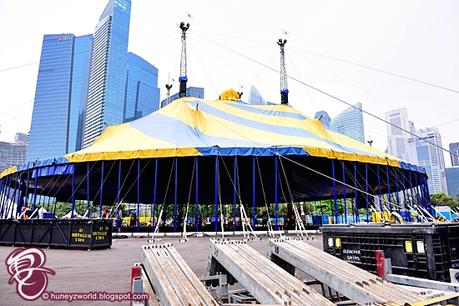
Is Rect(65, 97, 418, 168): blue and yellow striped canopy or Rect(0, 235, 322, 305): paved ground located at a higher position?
Rect(65, 97, 418, 168): blue and yellow striped canopy

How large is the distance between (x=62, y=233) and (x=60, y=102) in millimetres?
105903

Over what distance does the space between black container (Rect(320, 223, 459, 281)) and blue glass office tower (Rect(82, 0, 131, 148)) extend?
345 feet

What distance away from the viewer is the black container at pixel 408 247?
4141 millimetres

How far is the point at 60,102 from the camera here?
4043 inches

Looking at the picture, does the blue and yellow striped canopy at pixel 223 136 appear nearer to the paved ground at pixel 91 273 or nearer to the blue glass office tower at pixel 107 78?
the paved ground at pixel 91 273

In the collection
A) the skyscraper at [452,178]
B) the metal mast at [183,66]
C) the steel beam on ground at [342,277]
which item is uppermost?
the skyscraper at [452,178]

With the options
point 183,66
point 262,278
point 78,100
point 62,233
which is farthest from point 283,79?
point 78,100

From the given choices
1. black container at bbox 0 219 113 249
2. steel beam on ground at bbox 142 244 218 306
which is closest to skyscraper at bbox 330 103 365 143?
black container at bbox 0 219 113 249

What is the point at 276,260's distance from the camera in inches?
191

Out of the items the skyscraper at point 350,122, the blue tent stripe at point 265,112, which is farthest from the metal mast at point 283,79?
the skyscraper at point 350,122

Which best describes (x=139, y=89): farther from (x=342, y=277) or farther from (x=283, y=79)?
(x=342, y=277)

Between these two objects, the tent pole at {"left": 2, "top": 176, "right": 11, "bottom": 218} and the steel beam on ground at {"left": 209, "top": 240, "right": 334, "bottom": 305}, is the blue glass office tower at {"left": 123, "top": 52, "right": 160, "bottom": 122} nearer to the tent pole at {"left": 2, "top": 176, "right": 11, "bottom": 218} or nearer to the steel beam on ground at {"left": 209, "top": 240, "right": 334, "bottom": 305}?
the tent pole at {"left": 2, "top": 176, "right": 11, "bottom": 218}

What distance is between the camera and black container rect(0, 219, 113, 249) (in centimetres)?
953

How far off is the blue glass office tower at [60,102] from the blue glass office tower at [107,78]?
Answer: 534cm
